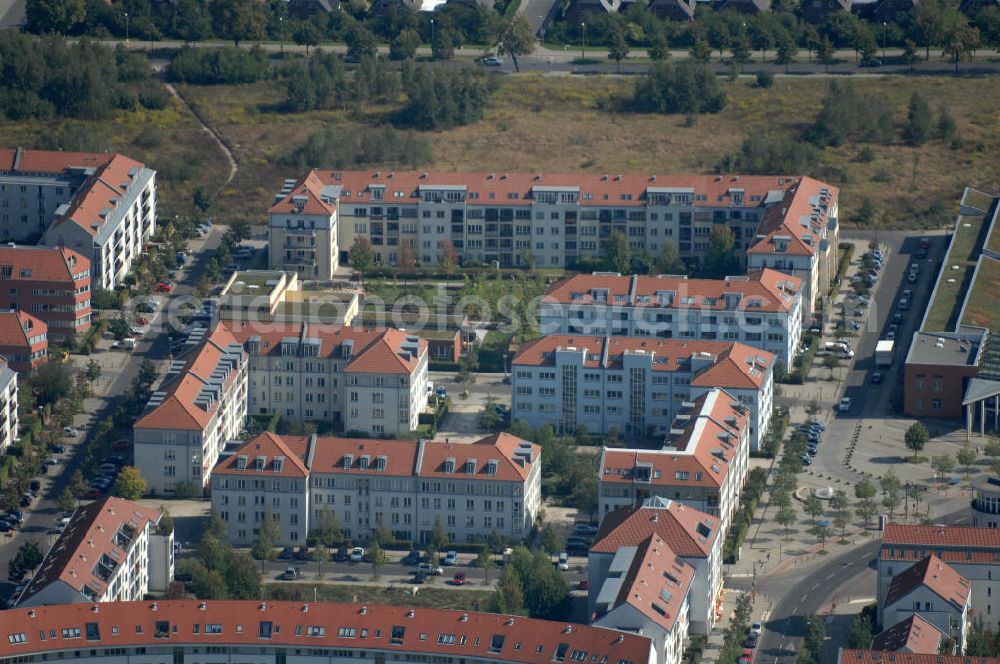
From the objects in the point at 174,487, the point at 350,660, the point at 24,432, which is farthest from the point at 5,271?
the point at 350,660

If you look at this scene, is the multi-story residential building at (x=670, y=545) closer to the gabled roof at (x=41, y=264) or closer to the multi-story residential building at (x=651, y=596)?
the multi-story residential building at (x=651, y=596)

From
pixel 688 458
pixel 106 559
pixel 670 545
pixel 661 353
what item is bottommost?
pixel 106 559

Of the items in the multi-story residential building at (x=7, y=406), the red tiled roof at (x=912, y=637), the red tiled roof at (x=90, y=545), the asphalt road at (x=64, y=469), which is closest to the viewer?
the red tiled roof at (x=912, y=637)

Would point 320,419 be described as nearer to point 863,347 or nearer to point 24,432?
point 24,432

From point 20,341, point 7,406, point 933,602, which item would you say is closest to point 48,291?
point 20,341

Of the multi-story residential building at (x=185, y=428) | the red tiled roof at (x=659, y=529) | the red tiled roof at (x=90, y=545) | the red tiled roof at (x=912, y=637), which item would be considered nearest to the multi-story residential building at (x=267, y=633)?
the red tiled roof at (x=90, y=545)

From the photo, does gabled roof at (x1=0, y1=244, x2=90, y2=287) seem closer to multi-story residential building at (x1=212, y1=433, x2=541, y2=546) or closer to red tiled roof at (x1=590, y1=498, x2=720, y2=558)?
multi-story residential building at (x1=212, y1=433, x2=541, y2=546)

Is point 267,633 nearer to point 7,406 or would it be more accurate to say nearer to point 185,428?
point 185,428
